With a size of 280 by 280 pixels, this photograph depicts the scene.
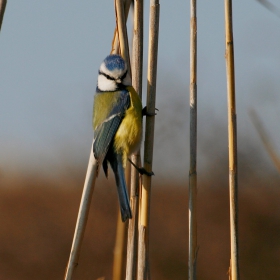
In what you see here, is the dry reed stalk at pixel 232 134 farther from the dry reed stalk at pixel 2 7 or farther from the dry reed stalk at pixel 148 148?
the dry reed stalk at pixel 2 7

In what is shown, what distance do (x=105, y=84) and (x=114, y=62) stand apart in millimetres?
442

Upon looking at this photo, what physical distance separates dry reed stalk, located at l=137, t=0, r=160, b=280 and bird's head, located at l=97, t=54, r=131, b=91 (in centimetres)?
11

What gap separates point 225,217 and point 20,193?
5.93 ft

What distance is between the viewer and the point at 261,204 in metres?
4.38

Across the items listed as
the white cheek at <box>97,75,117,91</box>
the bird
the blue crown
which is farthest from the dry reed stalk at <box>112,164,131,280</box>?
the white cheek at <box>97,75,117,91</box>

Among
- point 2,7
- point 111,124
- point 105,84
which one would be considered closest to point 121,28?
point 2,7

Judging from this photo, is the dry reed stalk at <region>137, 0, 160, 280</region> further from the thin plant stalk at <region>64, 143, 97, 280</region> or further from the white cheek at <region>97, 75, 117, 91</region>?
the white cheek at <region>97, 75, 117, 91</region>

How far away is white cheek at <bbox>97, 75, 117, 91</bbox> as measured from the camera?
87.4 inches

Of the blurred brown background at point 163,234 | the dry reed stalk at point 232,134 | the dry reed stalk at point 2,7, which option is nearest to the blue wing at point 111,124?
the dry reed stalk at point 232,134

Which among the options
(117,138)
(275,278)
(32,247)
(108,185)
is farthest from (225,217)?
(117,138)

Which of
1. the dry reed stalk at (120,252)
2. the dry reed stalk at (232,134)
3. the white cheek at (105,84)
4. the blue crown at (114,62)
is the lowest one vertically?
the dry reed stalk at (120,252)

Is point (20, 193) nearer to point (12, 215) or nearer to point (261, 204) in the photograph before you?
point (12, 215)

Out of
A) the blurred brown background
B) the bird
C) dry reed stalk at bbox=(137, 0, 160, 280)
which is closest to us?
dry reed stalk at bbox=(137, 0, 160, 280)

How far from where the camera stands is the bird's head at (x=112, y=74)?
5.91 feet
